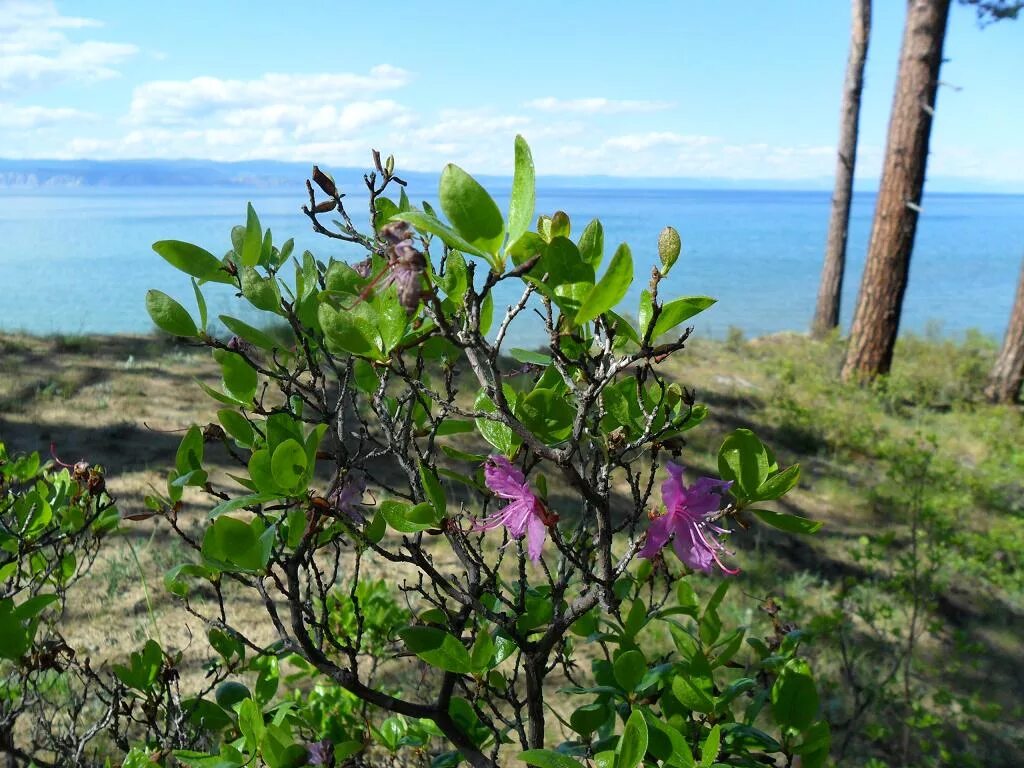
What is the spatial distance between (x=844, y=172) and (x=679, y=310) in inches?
436

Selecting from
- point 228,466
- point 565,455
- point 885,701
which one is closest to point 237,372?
point 565,455

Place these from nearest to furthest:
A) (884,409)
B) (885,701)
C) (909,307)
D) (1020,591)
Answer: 1. (885,701)
2. (1020,591)
3. (884,409)
4. (909,307)

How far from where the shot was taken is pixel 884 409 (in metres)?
7.52

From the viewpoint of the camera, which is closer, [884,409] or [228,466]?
[228,466]

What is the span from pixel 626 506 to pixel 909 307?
2568 centimetres

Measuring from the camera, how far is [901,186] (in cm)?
776

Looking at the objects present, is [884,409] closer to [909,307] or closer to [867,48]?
[867,48]

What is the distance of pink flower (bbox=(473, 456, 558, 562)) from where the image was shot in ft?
3.07

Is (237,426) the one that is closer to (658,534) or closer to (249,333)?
(249,333)

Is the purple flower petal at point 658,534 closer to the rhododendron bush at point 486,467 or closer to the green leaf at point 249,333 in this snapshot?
the rhododendron bush at point 486,467

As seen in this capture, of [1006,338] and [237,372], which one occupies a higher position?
[237,372]

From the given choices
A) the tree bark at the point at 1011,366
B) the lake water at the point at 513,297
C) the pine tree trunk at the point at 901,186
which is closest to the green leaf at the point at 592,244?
the lake water at the point at 513,297

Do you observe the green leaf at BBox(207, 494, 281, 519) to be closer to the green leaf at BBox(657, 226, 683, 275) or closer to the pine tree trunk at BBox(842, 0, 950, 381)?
the green leaf at BBox(657, 226, 683, 275)

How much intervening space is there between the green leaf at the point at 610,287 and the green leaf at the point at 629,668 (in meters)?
0.57
